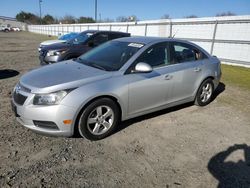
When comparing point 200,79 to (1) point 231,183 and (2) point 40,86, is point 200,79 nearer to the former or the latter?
(1) point 231,183

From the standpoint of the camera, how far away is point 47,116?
314 centimetres

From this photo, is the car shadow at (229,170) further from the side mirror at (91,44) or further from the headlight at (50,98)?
the side mirror at (91,44)

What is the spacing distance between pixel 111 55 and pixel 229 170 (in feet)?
9.11

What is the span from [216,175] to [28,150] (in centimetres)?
268

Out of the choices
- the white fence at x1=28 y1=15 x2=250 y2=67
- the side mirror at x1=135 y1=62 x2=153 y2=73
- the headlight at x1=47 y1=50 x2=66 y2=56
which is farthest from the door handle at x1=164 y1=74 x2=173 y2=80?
the white fence at x1=28 y1=15 x2=250 y2=67

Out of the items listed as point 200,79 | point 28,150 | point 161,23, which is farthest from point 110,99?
point 161,23

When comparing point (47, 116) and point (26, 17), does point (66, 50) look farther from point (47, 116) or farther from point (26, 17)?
point (26, 17)

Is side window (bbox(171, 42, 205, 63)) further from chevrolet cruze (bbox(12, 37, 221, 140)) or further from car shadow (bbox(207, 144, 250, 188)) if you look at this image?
car shadow (bbox(207, 144, 250, 188))

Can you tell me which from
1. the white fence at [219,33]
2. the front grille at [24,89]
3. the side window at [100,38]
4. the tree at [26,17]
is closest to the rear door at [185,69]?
the front grille at [24,89]

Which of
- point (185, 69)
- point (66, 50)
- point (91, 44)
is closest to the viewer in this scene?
point (185, 69)

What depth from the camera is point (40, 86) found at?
10.7ft

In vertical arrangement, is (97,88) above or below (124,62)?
below

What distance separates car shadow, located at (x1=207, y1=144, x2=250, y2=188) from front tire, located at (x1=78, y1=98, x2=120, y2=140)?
1626 millimetres

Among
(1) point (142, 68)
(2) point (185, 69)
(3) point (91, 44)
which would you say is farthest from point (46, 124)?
(3) point (91, 44)
